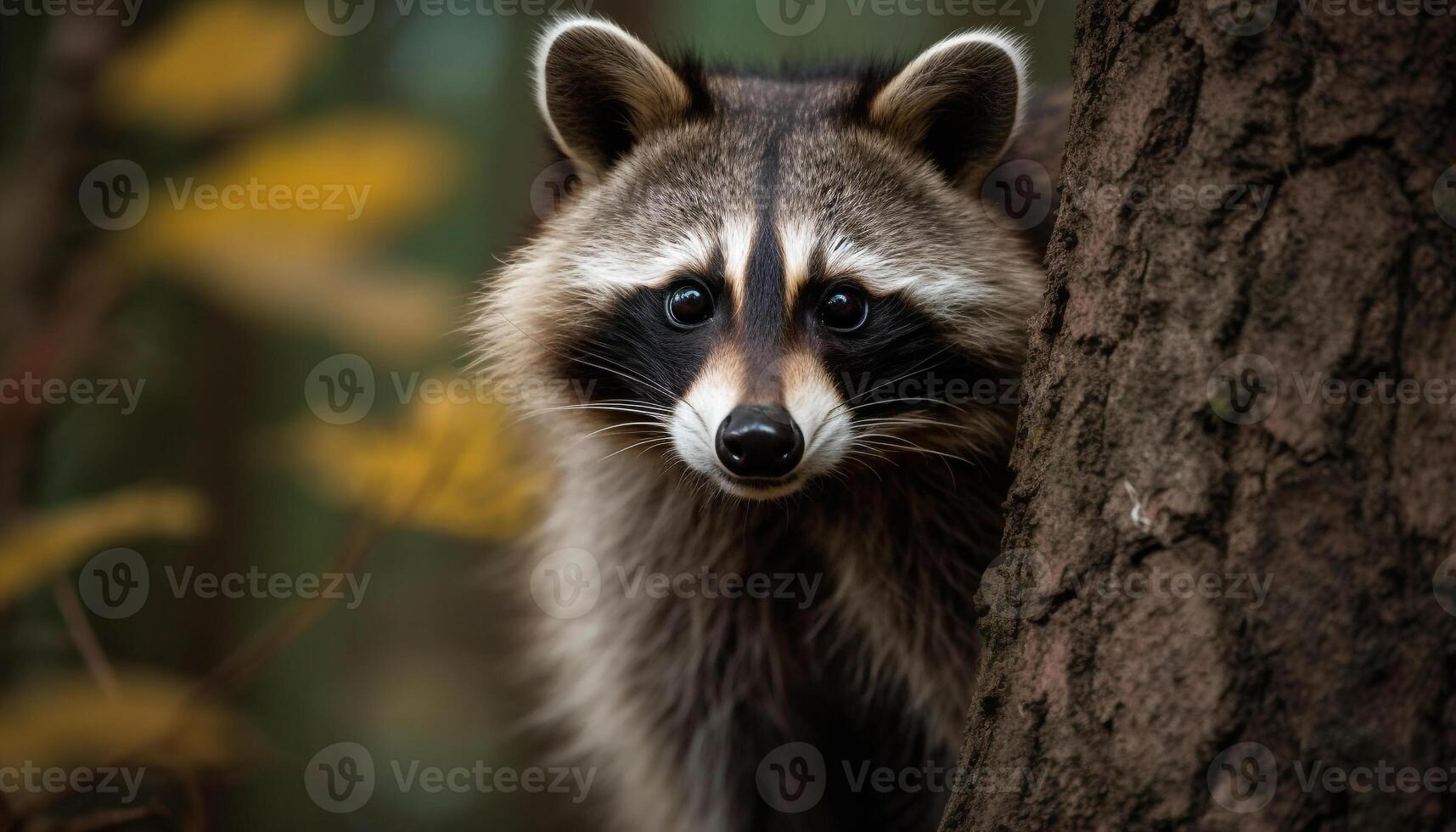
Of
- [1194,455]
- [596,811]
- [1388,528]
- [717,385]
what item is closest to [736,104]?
[717,385]

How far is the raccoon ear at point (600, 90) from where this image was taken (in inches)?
123

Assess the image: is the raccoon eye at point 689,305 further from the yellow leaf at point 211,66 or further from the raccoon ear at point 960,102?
the yellow leaf at point 211,66

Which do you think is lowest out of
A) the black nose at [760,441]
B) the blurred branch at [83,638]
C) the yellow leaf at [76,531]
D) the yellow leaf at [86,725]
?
the yellow leaf at [86,725]

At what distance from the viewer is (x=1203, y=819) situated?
5.55ft

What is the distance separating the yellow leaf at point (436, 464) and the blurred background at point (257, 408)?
0.04ft

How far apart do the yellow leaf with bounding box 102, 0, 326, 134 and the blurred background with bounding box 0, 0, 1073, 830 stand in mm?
12

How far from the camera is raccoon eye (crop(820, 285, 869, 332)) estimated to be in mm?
2855

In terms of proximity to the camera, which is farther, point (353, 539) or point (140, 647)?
point (140, 647)

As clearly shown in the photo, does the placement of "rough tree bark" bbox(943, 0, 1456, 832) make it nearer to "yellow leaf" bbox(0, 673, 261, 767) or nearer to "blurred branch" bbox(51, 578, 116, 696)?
"blurred branch" bbox(51, 578, 116, 696)

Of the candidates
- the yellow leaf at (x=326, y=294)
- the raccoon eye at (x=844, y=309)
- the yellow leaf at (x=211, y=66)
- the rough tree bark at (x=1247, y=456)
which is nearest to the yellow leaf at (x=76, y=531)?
the yellow leaf at (x=326, y=294)

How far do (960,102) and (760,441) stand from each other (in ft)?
4.07

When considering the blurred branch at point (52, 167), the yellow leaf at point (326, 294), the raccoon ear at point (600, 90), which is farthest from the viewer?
the blurred branch at point (52, 167)

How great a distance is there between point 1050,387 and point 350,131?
2573mm

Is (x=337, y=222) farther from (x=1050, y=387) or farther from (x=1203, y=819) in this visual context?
(x=1203, y=819)
